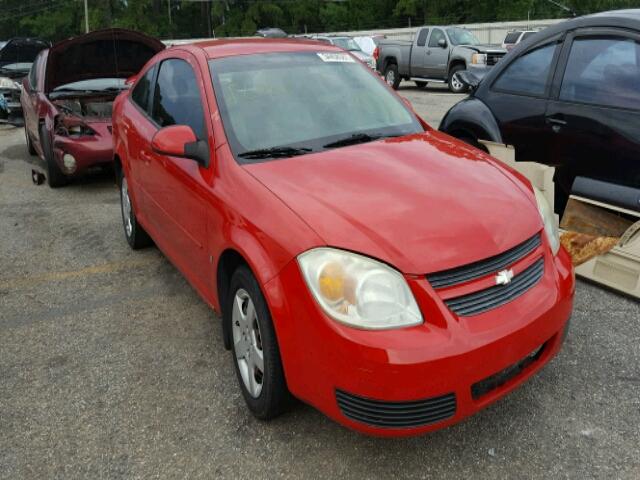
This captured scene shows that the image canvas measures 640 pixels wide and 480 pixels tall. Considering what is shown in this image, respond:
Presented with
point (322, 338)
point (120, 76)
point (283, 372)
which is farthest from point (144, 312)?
point (120, 76)

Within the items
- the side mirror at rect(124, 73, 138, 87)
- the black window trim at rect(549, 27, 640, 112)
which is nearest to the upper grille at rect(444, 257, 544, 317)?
the black window trim at rect(549, 27, 640, 112)

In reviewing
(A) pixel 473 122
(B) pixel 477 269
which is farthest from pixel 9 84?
(B) pixel 477 269

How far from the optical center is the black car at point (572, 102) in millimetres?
3896

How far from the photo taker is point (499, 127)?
15.7 ft

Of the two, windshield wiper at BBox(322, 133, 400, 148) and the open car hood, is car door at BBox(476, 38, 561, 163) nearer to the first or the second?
windshield wiper at BBox(322, 133, 400, 148)

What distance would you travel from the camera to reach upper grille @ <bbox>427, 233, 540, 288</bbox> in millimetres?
2285

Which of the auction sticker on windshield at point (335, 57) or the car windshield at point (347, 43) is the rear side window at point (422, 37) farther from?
the auction sticker on windshield at point (335, 57)

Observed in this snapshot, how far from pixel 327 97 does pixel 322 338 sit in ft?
5.59

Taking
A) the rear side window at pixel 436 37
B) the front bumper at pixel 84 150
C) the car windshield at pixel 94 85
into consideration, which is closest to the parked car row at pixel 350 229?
the front bumper at pixel 84 150

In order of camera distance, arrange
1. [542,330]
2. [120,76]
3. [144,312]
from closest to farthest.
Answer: [542,330] → [144,312] → [120,76]

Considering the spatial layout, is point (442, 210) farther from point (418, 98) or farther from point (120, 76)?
point (418, 98)

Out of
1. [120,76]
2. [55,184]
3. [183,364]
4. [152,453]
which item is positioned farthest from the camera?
[120,76]

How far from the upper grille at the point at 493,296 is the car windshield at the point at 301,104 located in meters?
1.20

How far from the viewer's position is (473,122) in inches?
196
